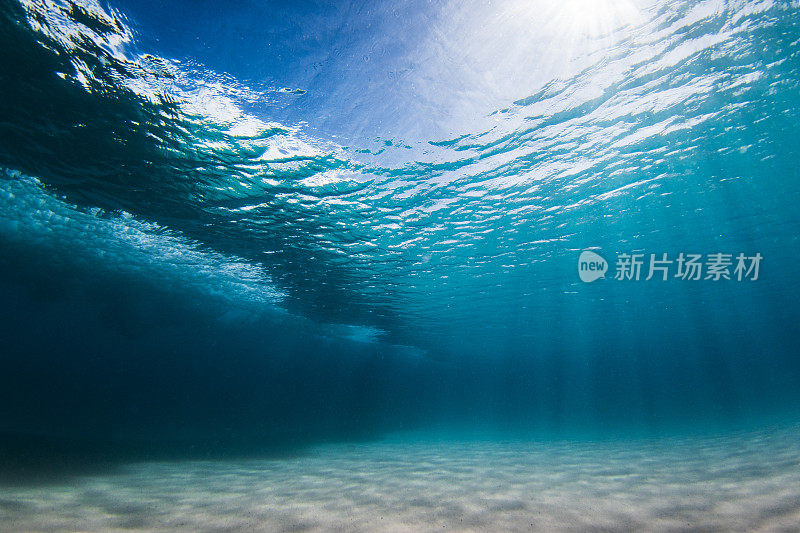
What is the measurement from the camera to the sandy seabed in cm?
488

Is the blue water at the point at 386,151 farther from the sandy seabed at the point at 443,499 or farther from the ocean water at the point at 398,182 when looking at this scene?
the sandy seabed at the point at 443,499

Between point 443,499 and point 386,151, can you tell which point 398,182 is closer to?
point 386,151

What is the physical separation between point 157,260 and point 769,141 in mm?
28818

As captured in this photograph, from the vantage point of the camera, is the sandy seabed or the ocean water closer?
the sandy seabed

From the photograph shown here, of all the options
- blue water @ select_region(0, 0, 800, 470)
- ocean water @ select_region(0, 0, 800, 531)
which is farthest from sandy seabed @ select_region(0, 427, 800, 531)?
blue water @ select_region(0, 0, 800, 470)

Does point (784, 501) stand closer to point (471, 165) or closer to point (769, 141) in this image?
point (471, 165)

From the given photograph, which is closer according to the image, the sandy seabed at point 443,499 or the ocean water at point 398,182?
the sandy seabed at point 443,499

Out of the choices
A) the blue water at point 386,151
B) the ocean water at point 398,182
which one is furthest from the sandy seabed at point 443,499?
the blue water at point 386,151

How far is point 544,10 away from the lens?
715 cm

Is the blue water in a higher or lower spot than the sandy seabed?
higher

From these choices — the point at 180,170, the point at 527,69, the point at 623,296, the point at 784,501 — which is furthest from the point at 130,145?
the point at 623,296

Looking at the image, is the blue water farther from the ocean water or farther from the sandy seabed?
the sandy seabed

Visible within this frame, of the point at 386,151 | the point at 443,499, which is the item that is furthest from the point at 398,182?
the point at 443,499

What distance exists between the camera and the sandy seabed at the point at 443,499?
4.88 metres
